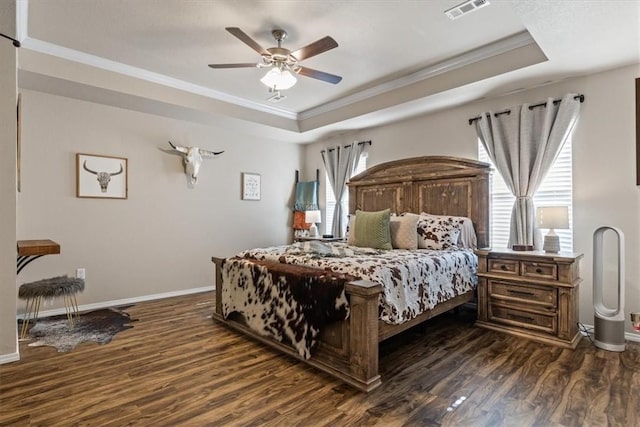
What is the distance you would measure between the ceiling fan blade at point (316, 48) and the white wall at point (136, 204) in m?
2.74

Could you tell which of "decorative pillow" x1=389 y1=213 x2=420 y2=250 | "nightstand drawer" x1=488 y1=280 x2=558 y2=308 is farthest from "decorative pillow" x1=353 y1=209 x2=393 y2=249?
"nightstand drawer" x1=488 y1=280 x2=558 y2=308

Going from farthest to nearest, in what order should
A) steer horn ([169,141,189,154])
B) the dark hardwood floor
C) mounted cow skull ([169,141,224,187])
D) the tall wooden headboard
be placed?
mounted cow skull ([169,141,224,187]), steer horn ([169,141,189,154]), the tall wooden headboard, the dark hardwood floor

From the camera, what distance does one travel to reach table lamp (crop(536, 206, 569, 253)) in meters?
3.04

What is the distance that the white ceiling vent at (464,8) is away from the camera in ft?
8.46

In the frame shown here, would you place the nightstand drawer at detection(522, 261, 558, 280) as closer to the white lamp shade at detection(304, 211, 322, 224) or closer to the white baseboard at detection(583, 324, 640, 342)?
the white baseboard at detection(583, 324, 640, 342)

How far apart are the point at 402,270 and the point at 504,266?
1.33 metres

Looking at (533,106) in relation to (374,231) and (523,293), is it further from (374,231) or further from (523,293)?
(374,231)

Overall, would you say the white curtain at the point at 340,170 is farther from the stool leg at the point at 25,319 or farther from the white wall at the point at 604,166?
the stool leg at the point at 25,319

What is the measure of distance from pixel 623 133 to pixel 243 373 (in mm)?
3923

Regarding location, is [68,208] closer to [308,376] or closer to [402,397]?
[308,376]

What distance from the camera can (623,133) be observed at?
3082 millimetres

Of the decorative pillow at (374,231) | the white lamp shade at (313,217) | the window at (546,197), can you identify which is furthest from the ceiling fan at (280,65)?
the white lamp shade at (313,217)

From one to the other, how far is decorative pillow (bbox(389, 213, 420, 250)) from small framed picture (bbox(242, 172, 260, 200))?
266 cm

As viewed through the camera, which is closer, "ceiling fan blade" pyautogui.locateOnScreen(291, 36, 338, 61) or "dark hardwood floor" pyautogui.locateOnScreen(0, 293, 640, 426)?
"dark hardwood floor" pyautogui.locateOnScreen(0, 293, 640, 426)
